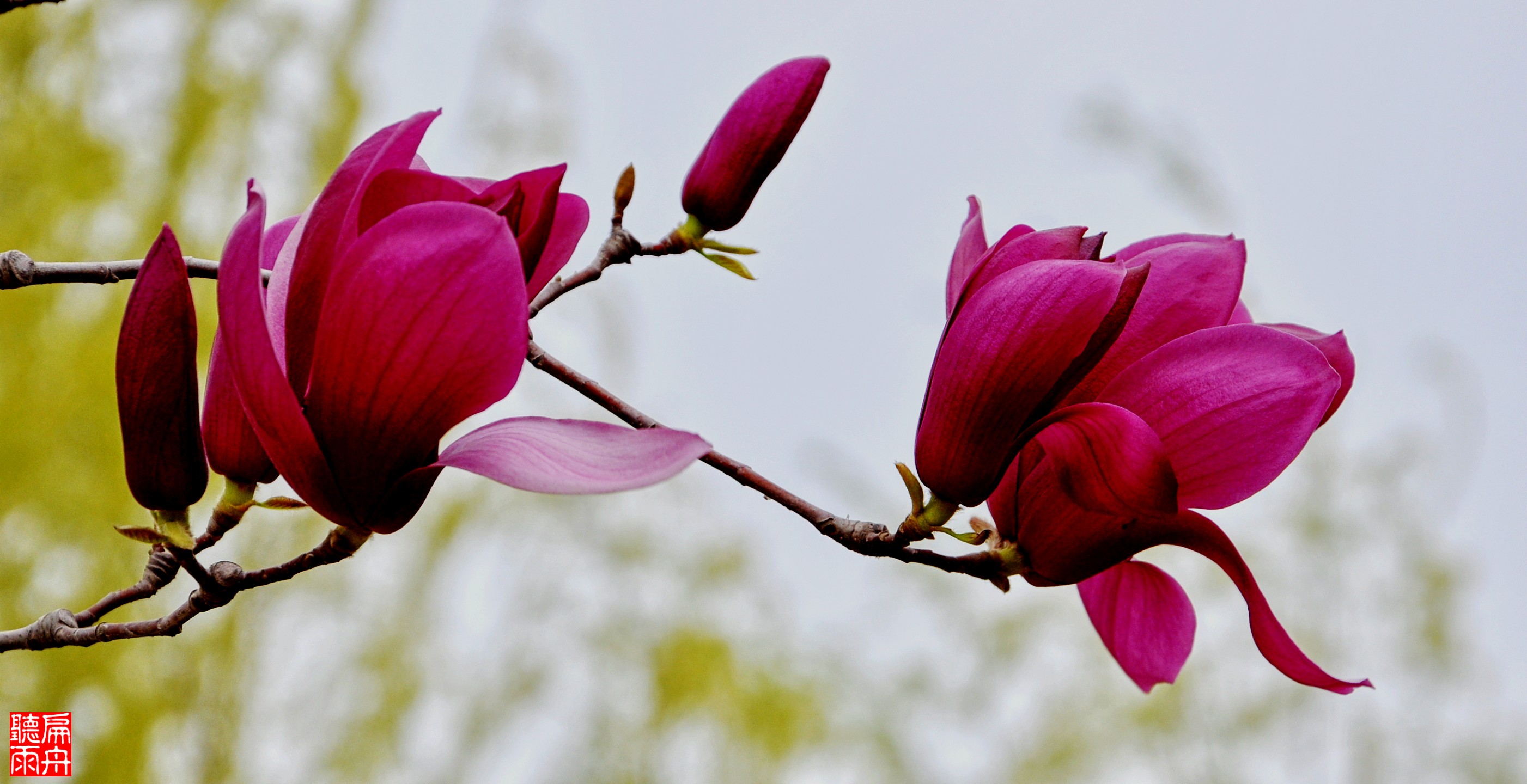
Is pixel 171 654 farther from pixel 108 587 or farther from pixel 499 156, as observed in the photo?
pixel 499 156

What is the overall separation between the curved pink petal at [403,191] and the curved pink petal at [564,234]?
0.05 metres

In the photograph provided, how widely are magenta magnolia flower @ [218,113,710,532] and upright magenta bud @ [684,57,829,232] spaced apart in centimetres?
13

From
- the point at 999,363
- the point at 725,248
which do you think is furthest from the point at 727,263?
the point at 999,363

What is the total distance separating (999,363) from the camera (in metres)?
0.35

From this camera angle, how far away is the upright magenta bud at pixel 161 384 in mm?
334

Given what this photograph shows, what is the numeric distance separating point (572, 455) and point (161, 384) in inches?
5.8

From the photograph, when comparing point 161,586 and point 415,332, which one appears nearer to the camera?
point 415,332

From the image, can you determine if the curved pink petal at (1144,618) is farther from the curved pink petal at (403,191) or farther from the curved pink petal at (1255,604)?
the curved pink petal at (403,191)

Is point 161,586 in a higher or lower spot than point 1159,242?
lower

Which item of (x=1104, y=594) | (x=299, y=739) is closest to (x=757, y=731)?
(x=299, y=739)

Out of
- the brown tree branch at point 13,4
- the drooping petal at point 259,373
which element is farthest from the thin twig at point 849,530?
the brown tree branch at point 13,4

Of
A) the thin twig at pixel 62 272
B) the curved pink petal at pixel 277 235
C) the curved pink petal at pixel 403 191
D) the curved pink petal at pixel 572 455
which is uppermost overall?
the curved pink petal at pixel 403 191

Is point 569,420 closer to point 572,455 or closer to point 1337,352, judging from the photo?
point 572,455

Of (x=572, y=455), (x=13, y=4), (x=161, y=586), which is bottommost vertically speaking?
(x=161, y=586)
